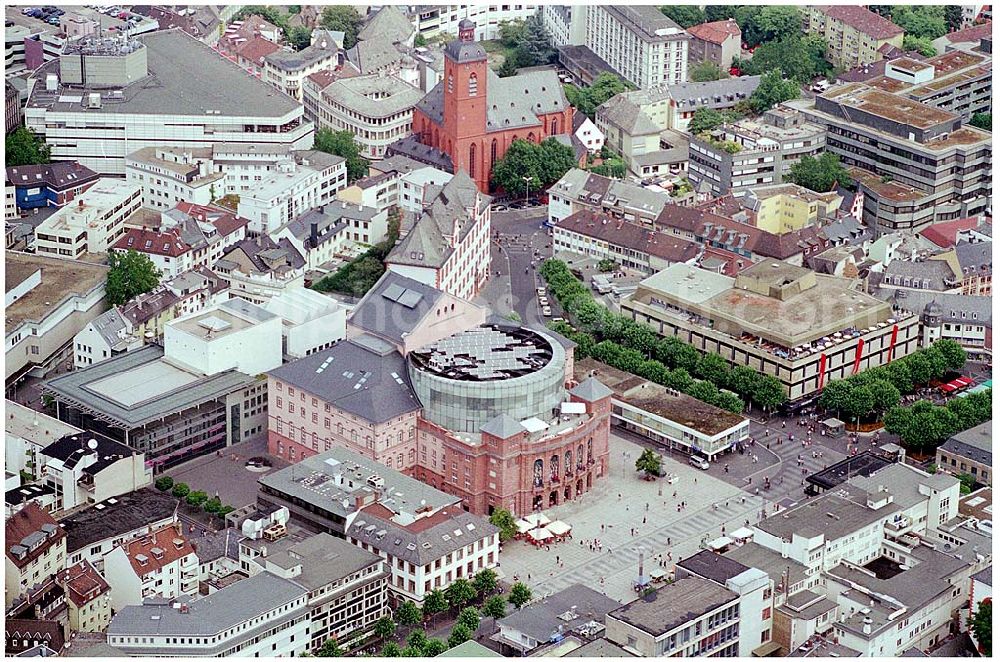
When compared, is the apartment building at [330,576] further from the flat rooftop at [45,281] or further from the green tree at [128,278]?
the green tree at [128,278]

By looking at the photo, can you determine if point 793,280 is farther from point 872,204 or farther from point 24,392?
point 24,392

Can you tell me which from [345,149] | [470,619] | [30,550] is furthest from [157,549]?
[345,149]

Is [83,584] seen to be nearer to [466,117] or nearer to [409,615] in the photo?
[409,615]

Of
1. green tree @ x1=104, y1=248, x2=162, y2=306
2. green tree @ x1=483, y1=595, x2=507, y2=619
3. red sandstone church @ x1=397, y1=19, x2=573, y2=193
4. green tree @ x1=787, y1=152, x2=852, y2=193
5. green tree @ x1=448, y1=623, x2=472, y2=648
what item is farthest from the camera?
red sandstone church @ x1=397, y1=19, x2=573, y2=193

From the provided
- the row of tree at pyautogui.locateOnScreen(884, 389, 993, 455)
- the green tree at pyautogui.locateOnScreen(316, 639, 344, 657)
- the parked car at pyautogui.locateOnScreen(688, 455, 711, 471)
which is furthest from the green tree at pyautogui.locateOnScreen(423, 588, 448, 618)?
the row of tree at pyautogui.locateOnScreen(884, 389, 993, 455)

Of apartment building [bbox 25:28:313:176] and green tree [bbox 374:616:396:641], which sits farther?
apartment building [bbox 25:28:313:176]

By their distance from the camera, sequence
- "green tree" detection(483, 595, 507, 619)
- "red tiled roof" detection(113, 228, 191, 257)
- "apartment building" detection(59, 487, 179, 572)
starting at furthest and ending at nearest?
"red tiled roof" detection(113, 228, 191, 257)
"apartment building" detection(59, 487, 179, 572)
"green tree" detection(483, 595, 507, 619)

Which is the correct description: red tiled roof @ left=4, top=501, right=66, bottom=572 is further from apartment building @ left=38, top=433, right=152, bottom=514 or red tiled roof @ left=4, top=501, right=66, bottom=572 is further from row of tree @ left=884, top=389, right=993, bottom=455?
row of tree @ left=884, top=389, right=993, bottom=455
